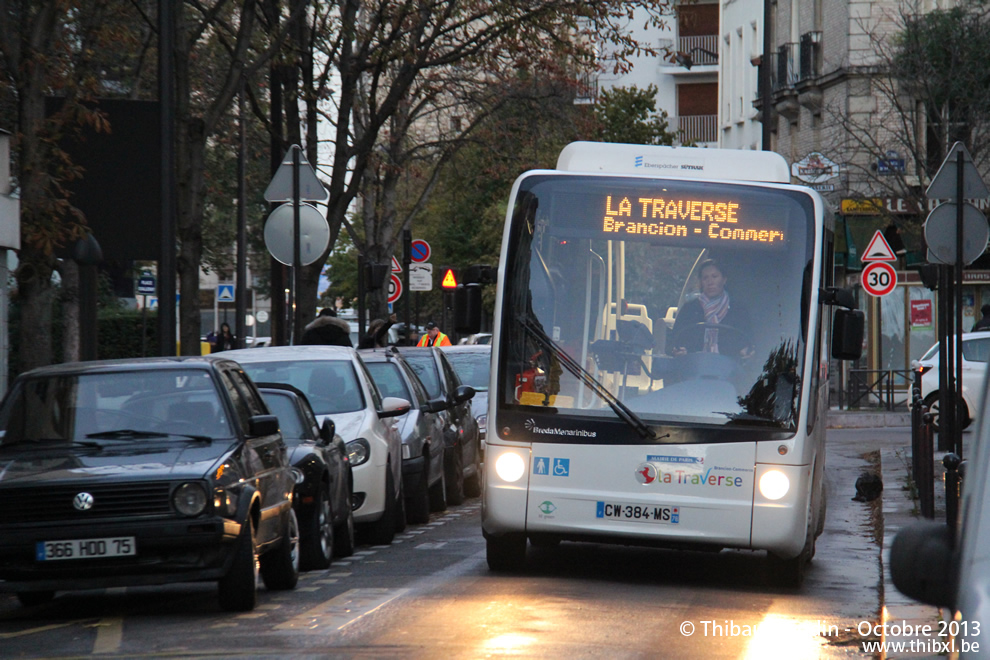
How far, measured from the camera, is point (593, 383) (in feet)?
35.5

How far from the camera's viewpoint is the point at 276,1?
74.1 ft

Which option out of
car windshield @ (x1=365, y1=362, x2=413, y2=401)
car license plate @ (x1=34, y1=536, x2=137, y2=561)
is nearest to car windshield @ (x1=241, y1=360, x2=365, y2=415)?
car windshield @ (x1=365, y1=362, x2=413, y2=401)

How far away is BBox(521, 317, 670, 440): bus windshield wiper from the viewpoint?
10688 millimetres

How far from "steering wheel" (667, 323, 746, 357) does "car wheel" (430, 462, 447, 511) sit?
5.71 meters

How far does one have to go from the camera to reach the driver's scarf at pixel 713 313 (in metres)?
10.8

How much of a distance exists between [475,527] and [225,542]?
5986mm

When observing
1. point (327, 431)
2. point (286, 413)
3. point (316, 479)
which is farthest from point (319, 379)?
point (316, 479)

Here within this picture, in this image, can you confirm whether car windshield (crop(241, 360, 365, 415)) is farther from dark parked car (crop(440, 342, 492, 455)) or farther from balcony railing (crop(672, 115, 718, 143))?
balcony railing (crop(672, 115, 718, 143))

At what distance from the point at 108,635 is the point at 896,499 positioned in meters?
9.35

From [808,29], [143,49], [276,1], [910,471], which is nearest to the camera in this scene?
[910,471]

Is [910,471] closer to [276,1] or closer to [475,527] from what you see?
[475,527]

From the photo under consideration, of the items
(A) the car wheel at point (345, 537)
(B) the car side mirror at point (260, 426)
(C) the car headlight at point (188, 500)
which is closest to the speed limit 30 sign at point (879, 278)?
(A) the car wheel at point (345, 537)

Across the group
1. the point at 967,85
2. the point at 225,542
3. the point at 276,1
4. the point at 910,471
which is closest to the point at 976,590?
the point at 225,542

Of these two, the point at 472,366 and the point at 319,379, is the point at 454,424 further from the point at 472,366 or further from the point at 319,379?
the point at 472,366
